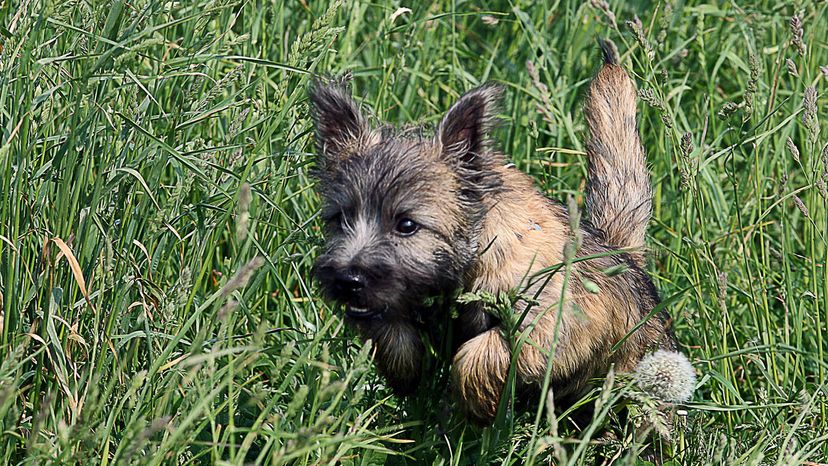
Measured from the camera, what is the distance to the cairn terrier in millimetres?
3607

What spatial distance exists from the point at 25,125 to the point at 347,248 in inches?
41.7

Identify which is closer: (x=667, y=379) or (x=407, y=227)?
(x=667, y=379)

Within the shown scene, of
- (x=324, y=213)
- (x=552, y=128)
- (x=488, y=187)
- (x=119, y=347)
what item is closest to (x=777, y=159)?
(x=552, y=128)

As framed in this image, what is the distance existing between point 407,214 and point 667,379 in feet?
3.25

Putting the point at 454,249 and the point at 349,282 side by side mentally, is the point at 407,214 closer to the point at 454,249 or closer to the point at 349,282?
the point at 454,249

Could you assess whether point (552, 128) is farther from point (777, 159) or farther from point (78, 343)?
point (78, 343)

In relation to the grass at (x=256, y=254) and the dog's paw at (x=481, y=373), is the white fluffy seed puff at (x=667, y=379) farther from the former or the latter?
the dog's paw at (x=481, y=373)

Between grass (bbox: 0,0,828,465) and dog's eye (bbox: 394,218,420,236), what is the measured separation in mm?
358

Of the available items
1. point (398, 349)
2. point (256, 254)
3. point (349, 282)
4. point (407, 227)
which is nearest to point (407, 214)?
point (407, 227)

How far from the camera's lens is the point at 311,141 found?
4.54 m

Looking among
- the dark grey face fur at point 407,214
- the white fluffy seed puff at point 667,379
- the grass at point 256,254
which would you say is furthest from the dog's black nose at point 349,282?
the white fluffy seed puff at point 667,379

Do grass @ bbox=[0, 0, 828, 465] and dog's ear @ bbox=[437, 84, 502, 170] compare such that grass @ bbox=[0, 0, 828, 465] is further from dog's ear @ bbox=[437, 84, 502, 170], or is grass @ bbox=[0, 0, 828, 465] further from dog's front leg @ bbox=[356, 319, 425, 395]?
dog's ear @ bbox=[437, 84, 502, 170]

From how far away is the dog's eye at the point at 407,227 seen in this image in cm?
365

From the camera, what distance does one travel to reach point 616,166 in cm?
445
